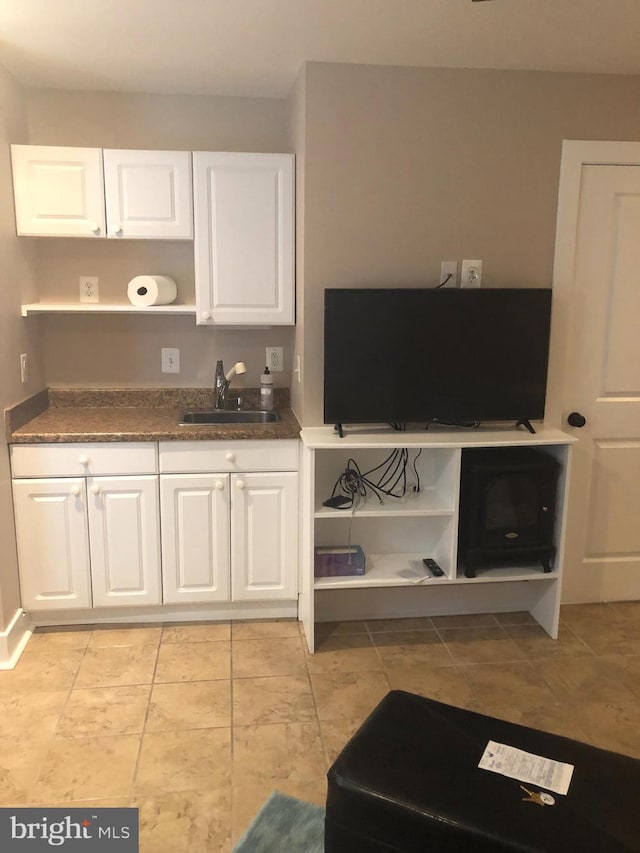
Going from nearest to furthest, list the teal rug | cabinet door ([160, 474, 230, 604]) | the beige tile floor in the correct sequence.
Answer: the teal rug → the beige tile floor → cabinet door ([160, 474, 230, 604])

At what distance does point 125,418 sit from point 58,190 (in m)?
1.02

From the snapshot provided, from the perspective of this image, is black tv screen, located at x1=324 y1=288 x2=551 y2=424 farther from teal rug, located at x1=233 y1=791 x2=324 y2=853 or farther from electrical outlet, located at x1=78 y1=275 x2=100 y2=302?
teal rug, located at x1=233 y1=791 x2=324 y2=853

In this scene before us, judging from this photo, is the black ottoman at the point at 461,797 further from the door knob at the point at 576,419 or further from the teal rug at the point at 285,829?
the door knob at the point at 576,419

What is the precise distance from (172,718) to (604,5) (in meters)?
2.79

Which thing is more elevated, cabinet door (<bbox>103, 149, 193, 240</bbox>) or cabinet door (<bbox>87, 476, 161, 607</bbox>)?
cabinet door (<bbox>103, 149, 193, 240</bbox>)

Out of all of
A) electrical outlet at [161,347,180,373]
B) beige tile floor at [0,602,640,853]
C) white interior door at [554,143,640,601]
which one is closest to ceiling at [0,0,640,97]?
white interior door at [554,143,640,601]

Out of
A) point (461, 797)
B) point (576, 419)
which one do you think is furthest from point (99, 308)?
point (461, 797)

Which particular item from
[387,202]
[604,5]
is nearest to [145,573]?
[387,202]

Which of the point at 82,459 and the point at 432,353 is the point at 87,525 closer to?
the point at 82,459

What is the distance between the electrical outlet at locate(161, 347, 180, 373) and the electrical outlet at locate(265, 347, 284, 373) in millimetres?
444

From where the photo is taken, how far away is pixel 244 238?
309cm

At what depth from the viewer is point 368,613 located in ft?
10.5

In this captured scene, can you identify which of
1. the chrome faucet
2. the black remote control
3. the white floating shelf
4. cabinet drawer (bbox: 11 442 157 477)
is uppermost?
the white floating shelf

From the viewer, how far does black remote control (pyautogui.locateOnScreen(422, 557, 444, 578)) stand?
296 cm
